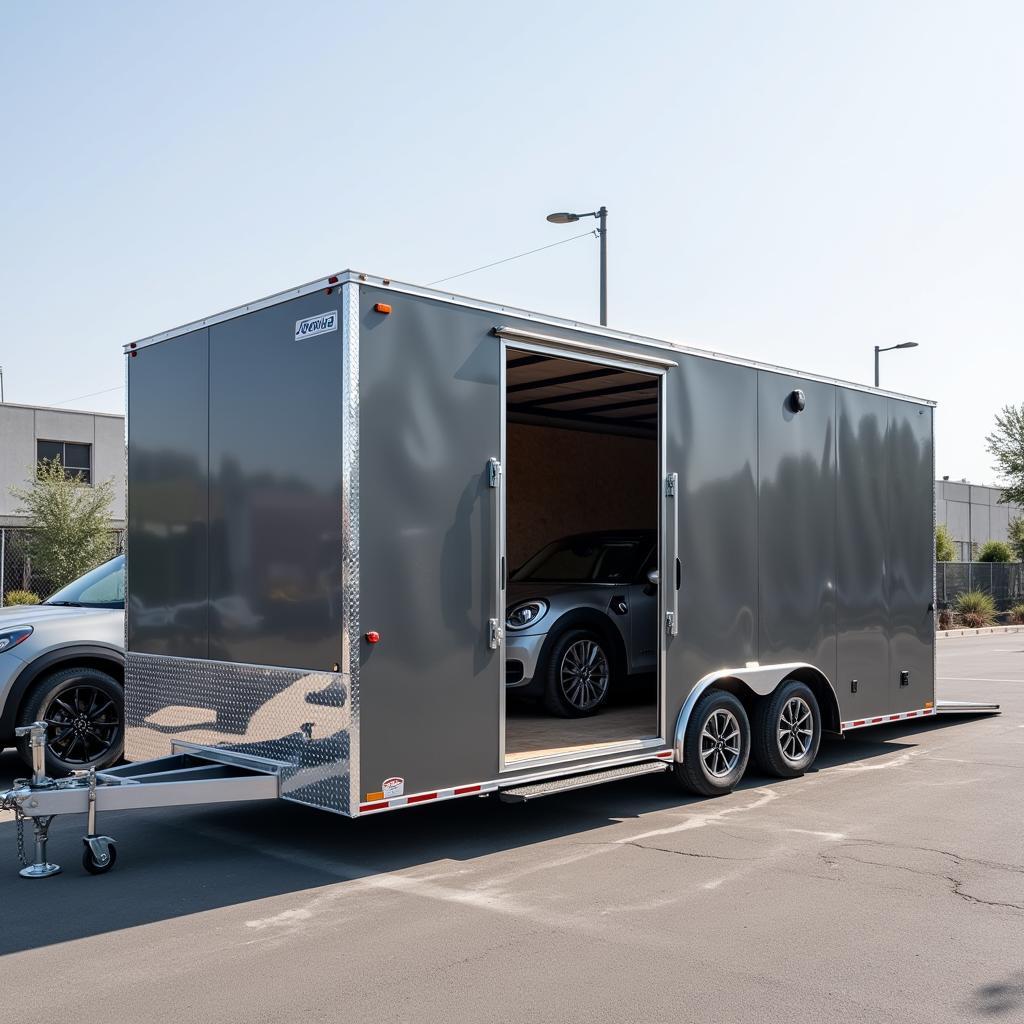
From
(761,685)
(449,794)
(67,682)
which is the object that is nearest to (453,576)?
(449,794)

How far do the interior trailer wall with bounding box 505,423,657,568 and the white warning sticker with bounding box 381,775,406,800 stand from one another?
5835 millimetres

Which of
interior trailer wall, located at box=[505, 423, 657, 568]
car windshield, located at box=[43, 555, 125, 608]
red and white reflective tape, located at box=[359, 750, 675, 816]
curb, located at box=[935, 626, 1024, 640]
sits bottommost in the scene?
curb, located at box=[935, 626, 1024, 640]

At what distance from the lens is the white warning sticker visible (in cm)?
624

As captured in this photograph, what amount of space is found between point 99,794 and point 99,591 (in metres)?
3.96

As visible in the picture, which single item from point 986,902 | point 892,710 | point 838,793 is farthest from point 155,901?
point 892,710

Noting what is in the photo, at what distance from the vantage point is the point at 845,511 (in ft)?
32.0

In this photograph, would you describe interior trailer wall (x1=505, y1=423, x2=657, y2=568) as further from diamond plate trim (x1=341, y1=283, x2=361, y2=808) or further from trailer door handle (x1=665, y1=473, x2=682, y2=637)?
diamond plate trim (x1=341, y1=283, x2=361, y2=808)

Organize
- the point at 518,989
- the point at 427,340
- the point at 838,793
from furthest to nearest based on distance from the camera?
the point at 838,793 → the point at 427,340 → the point at 518,989

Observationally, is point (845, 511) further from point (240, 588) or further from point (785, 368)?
point (240, 588)

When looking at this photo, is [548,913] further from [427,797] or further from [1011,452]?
[1011,452]

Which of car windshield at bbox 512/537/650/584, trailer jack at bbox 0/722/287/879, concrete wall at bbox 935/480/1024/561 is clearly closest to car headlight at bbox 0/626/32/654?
trailer jack at bbox 0/722/287/879

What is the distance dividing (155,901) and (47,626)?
139 inches

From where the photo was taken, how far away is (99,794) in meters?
6.16

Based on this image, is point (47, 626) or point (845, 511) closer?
point (47, 626)
